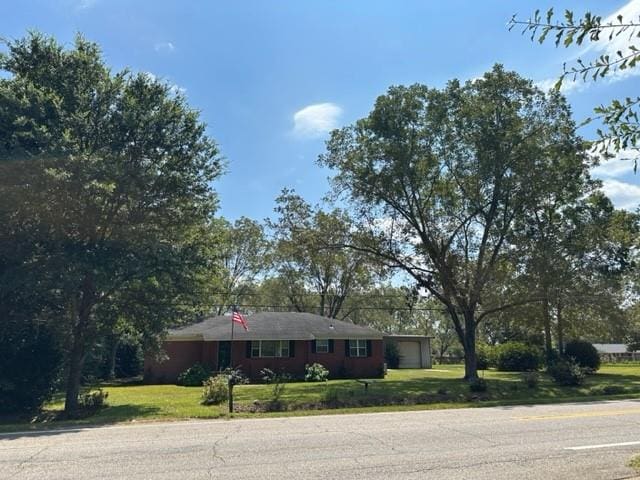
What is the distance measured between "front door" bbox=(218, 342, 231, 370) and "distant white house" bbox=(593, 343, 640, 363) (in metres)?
53.6

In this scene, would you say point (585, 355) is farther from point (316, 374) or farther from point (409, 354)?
point (316, 374)

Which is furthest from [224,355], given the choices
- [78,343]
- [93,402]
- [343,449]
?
[343,449]

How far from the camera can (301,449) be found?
9.54 metres

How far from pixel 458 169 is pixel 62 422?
21.6 meters

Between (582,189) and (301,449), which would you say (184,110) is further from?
(582,189)

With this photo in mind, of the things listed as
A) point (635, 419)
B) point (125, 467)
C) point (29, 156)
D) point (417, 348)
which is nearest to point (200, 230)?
point (29, 156)

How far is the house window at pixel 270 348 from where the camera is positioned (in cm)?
3206

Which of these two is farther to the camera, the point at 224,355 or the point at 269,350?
the point at 269,350

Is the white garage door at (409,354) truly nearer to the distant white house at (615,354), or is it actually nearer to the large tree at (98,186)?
the distant white house at (615,354)

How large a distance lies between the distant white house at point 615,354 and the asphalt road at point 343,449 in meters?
63.6

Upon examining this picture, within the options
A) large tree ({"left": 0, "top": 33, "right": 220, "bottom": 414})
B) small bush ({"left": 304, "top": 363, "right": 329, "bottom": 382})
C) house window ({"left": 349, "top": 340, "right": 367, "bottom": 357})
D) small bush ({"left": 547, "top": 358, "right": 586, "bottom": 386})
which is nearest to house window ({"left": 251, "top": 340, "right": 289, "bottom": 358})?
small bush ({"left": 304, "top": 363, "right": 329, "bottom": 382})

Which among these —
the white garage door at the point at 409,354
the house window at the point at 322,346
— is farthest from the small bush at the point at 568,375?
the white garage door at the point at 409,354

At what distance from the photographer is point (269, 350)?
3225cm

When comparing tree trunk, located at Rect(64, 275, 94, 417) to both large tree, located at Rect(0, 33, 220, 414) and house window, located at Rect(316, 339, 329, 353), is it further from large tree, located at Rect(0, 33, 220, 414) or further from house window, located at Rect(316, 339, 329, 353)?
house window, located at Rect(316, 339, 329, 353)
